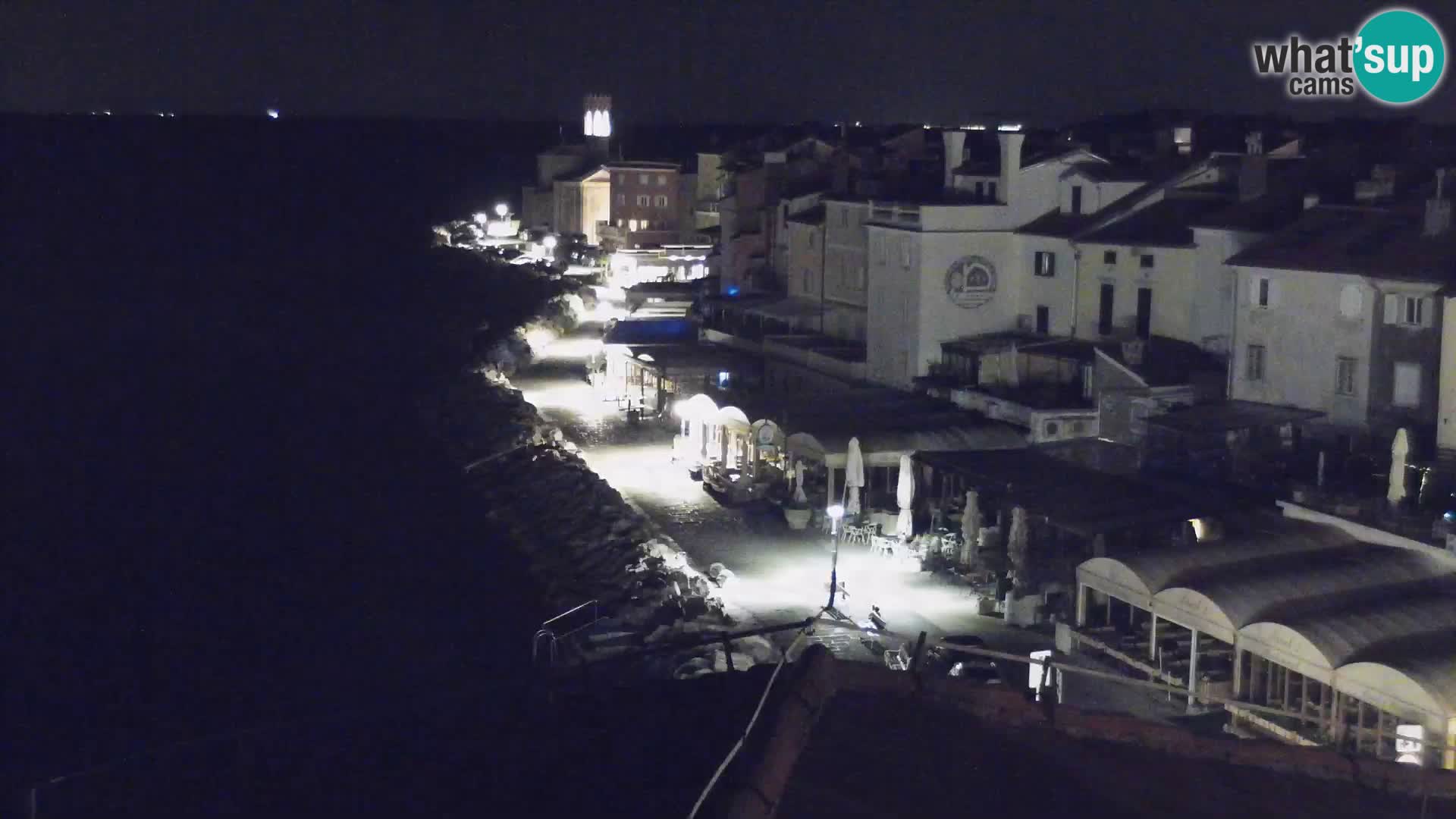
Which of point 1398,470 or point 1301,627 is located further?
point 1398,470

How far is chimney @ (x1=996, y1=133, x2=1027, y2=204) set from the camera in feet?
104

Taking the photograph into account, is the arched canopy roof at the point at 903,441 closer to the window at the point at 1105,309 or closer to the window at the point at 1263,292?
the window at the point at 1263,292

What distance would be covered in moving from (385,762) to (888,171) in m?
30.3

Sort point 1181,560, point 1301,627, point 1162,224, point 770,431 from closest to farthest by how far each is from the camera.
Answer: point 1301,627 < point 1181,560 < point 770,431 < point 1162,224

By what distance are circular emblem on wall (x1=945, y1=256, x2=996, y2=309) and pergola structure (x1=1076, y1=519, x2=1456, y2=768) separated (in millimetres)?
13143

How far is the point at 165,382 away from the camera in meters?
48.4

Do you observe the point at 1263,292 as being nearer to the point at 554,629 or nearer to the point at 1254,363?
the point at 1254,363

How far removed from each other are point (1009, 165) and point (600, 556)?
1180 cm

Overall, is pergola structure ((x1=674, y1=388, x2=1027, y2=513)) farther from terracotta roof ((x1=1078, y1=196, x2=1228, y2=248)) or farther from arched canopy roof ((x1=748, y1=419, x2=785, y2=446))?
terracotta roof ((x1=1078, y1=196, x2=1228, y2=248))

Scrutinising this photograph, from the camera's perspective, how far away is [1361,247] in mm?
23625

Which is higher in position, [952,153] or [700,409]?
[952,153]

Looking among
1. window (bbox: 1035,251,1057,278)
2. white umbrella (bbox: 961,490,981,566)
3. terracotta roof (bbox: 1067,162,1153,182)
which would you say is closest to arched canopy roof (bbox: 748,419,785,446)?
white umbrella (bbox: 961,490,981,566)

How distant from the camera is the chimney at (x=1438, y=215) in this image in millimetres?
22750

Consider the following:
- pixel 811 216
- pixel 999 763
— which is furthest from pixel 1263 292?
pixel 999 763
